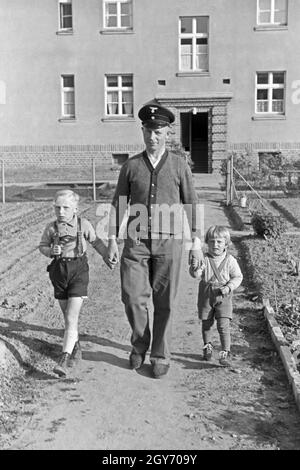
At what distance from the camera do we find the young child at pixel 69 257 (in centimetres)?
525

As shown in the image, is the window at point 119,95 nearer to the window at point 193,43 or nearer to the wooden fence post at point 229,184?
the window at point 193,43

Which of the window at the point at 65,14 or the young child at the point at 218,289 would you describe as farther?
the window at the point at 65,14

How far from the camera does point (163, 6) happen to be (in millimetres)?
27234

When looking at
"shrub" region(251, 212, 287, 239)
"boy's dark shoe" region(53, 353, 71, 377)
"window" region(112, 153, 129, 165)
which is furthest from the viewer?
"window" region(112, 153, 129, 165)

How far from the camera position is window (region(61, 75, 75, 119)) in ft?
91.9

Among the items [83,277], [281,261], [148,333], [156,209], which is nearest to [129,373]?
[148,333]

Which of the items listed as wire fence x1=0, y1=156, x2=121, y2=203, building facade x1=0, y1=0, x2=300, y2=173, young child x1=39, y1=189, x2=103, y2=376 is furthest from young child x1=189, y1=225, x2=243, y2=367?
building facade x1=0, y1=0, x2=300, y2=173

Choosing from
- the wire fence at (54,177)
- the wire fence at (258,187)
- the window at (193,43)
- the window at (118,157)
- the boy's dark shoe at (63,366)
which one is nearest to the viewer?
the boy's dark shoe at (63,366)

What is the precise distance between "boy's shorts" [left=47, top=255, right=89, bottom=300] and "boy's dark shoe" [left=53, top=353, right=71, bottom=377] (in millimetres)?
488

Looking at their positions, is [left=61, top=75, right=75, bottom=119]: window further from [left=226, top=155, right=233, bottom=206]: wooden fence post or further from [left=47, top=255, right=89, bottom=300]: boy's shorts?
[left=47, top=255, right=89, bottom=300]: boy's shorts

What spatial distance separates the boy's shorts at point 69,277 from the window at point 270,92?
76.4ft

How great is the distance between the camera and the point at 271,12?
27.1 m

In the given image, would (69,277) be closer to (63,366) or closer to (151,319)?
(63,366)

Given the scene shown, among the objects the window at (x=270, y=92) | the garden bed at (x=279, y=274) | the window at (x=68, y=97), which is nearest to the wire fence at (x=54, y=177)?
the window at (x=68, y=97)
